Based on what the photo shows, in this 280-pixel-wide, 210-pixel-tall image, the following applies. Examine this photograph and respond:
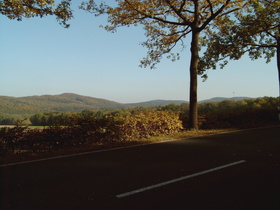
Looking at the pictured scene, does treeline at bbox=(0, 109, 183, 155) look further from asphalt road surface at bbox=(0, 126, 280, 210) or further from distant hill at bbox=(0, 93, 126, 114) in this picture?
distant hill at bbox=(0, 93, 126, 114)

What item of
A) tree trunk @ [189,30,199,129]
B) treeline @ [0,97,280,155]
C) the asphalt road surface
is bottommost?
the asphalt road surface

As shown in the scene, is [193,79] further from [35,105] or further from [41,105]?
[41,105]

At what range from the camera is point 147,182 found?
4.69 meters

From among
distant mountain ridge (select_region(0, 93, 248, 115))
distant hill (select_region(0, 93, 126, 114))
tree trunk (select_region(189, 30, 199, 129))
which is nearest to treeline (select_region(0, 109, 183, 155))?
tree trunk (select_region(189, 30, 199, 129))

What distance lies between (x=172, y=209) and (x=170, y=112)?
10752mm

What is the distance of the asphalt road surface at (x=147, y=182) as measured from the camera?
147 inches

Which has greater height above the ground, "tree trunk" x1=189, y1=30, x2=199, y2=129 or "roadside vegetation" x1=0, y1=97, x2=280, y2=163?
"tree trunk" x1=189, y1=30, x2=199, y2=129

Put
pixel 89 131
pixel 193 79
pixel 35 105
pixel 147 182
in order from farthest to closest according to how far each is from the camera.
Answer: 1. pixel 35 105
2. pixel 193 79
3. pixel 89 131
4. pixel 147 182

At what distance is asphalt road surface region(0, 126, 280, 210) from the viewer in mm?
3744

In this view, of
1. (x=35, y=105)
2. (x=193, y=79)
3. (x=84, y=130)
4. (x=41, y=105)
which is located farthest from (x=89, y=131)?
(x=41, y=105)

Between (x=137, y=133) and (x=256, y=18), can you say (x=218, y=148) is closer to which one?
(x=137, y=133)

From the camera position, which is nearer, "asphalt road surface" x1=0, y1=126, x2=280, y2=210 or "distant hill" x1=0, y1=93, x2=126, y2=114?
"asphalt road surface" x1=0, y1=126, x2=280, y2=210

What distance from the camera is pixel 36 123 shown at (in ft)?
31.8

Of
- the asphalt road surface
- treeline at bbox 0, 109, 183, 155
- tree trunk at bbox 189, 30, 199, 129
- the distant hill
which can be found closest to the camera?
the asphalt road surface
